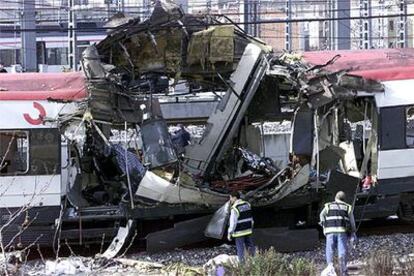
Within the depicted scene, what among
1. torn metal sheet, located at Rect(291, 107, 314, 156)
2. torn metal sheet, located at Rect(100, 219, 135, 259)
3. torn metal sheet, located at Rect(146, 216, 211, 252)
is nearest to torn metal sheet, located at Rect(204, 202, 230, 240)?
torn metal sheet, located at Rect(146, 216, 211, 252)

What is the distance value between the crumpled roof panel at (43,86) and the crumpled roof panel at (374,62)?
15.5ft

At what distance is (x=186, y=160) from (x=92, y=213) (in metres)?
2.08

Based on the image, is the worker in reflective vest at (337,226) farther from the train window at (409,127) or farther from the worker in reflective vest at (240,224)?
the train window at (409,127)

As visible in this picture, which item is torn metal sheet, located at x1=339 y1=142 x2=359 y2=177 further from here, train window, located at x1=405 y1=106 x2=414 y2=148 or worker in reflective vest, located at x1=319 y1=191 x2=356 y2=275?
worker in reflective vest, located at x1=319 y1=191 x2=356 y2=275

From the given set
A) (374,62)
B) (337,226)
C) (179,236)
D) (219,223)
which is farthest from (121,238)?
(374,62)

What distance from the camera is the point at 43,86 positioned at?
13.7 metres

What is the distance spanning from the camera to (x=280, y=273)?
8148mm

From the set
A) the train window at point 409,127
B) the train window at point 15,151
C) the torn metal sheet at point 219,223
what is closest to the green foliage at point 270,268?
the torn metal sheet at point 219,223

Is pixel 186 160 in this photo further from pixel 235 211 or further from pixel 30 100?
pixel 30 100

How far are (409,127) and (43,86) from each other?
729cm

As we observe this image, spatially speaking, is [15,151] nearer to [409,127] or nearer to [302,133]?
[302,133]

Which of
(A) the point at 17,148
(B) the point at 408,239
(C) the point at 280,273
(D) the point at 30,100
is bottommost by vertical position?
(B) the point at 408,239

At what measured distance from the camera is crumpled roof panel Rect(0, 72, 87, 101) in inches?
522

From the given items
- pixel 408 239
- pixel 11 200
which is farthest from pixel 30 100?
pixel 408 239
